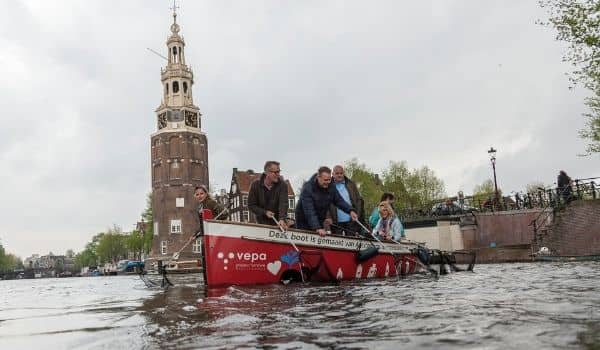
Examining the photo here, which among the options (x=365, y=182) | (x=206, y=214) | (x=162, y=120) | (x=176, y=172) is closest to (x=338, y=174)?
(x=206, y=214)

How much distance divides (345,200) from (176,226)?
51.3 metres

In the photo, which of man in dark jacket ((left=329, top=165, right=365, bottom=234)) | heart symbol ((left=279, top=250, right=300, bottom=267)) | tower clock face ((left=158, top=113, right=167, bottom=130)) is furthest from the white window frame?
heart symbol ((left=279, top=250, right=300, bottom=267))

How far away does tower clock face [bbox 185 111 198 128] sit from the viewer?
205ft

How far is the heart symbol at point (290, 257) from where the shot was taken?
29.5ft

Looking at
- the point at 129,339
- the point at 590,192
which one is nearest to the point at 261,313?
the point at 129,339

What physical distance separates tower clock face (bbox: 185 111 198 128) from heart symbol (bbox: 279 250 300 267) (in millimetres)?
55186

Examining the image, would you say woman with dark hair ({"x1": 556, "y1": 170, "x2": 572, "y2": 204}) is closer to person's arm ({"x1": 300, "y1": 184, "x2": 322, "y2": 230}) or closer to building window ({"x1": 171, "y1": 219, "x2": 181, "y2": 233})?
person's arm ({"x1": 300, "y1": 184, "x2": 322, "y2": 230})

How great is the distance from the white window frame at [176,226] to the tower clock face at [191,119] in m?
11.7

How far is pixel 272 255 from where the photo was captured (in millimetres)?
8898

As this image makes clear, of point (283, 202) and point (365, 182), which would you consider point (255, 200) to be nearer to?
point (283, 202)

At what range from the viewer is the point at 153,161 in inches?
2436

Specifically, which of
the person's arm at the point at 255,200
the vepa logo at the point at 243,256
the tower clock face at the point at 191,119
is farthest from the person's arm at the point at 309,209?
the tower clock face at the point at 191,119

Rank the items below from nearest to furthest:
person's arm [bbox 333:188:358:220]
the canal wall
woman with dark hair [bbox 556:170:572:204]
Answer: person's arm [bbox 333:188:358:220] → woman with dark hair [bbox 556:170:572:204] → the canal wall

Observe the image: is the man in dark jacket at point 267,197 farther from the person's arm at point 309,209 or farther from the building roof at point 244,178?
the building roof at point 244,178
